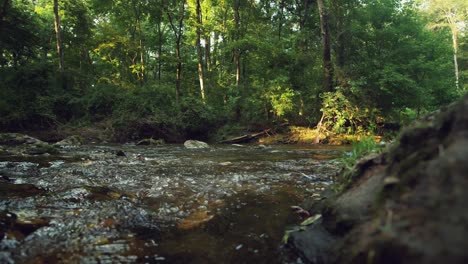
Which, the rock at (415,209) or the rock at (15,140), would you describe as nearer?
the rock at (415,209)

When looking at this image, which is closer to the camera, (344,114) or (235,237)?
(235,237)

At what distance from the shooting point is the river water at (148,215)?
2537 millimetres

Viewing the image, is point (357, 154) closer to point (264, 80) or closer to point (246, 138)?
point (246, 138)

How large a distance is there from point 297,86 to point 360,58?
4777mm

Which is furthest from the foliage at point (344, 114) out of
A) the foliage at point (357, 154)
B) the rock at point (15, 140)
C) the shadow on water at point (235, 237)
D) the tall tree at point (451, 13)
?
the tall tree at point (451, 13)

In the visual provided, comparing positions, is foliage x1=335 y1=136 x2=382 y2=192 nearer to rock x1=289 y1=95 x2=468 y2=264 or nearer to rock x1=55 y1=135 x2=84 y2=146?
rock x1=289 y1=95 x2=468 y2=264

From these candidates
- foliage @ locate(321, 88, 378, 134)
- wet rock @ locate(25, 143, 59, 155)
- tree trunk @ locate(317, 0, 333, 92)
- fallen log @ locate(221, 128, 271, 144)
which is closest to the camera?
wet rock @ locate(25, 143, 59, 155)

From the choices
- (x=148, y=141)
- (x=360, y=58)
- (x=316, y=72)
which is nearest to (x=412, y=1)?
(x=360, y=58)

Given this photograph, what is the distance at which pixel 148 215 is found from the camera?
351 cm

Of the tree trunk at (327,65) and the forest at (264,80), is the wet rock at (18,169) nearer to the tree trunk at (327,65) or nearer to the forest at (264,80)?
the forest at (264,80)

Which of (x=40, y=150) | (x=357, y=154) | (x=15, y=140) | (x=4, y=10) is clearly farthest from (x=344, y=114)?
(x=4, y=10)

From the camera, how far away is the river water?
2537 millimetres

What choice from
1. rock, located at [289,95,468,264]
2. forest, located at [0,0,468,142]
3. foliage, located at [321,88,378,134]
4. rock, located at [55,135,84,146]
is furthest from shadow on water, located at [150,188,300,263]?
rock, located at [55,135,84,146]

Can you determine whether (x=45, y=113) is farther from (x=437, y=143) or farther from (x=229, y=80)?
(x=437, y=143)
